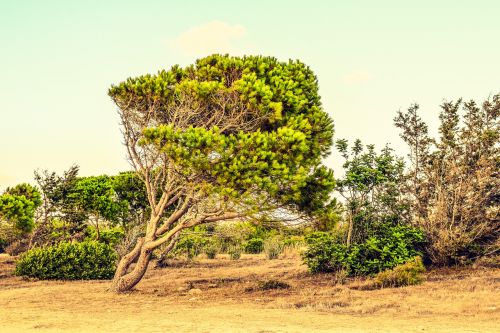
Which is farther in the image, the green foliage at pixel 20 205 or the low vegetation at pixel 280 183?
the green foliage at pixel 20 205

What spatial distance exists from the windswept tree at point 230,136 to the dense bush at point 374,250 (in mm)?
4143

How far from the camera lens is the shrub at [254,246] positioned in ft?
142

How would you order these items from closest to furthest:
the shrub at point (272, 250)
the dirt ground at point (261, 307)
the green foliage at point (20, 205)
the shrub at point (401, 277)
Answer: the dirt ground at point (261, 307) → the shrub at point (401, 277) → the green foliage at point (20, 205) → the shrub at point (272, 250)

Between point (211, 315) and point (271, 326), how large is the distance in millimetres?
2372

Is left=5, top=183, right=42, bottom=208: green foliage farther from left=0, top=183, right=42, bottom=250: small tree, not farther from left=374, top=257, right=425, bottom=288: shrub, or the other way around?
left=374, top=257, right=425, bottom=288: shrub

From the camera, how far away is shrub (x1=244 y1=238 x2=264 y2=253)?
1703 inches

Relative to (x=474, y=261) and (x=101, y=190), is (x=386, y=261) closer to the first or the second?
(x=474, y=261)

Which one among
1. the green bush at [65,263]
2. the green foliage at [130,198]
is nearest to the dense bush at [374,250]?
the green bush at [65,263]

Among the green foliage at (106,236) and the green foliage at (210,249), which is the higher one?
the green foliage at (106,236)

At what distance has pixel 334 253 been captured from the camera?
20938 millimetres

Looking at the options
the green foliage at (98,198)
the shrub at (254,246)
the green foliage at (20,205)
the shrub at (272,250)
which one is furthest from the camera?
the shrub at (254,246)

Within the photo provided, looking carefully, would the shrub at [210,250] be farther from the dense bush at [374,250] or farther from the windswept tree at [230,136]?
the windswept tree at [230,136]

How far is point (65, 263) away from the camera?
76.6 ft

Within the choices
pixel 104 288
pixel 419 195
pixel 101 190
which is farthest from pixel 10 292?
pixel 419 195
